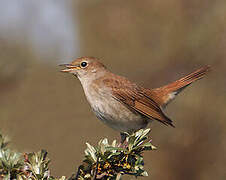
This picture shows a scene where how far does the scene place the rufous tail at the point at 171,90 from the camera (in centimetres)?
375

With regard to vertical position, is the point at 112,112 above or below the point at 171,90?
below

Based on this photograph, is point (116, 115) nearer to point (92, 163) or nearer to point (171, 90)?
point (171, 90)

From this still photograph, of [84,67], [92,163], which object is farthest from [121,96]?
[92,163]

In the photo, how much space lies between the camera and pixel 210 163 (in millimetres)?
2857

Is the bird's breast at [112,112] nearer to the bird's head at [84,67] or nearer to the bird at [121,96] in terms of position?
the bird at [121,96]

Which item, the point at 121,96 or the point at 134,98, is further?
the point at 134,98

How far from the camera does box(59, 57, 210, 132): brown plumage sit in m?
3.37

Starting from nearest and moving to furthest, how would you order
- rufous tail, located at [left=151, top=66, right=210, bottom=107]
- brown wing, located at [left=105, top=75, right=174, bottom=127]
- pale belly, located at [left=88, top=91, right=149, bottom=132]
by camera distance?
pale belly, located at [left=88, top=91, right=149, bottom=132] → brown wing, located at [left=105, top=75, right=174, bottom=127] → rufous tail, located at [left=151, top=66, right=210, bottom=107]

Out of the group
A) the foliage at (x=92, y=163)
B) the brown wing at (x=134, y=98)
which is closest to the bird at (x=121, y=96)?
the brown wing at (x=134, y=98)

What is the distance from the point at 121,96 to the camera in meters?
3.59

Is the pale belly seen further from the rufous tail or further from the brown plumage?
the rufous tail

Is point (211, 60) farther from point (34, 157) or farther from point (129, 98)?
point (34, 157)

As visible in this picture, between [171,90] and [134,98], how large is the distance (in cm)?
52

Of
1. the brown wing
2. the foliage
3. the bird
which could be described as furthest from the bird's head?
the foliage
